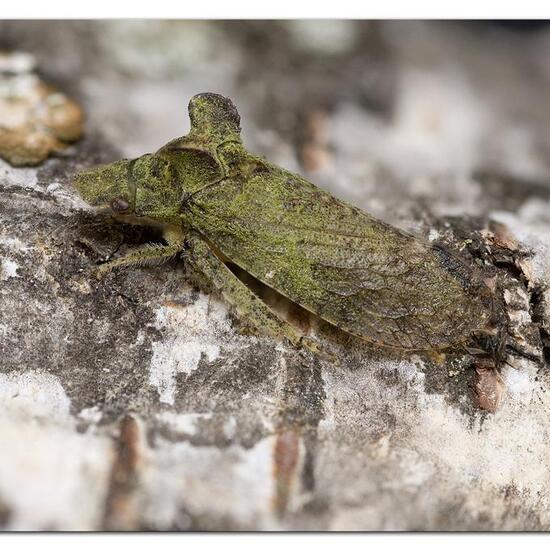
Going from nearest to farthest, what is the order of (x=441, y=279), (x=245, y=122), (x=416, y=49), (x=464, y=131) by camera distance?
(x=441, y=279), (x=245, y=122), (x=464, y=131), (x=416, y=49)

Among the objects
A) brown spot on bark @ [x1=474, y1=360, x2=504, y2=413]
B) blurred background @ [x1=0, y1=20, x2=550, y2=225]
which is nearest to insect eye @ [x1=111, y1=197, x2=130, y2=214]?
blurred background @ [x1=0, y1=20, x2=550, y2=225]

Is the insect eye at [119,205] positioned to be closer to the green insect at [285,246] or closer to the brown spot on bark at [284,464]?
the green insect at [285,246]

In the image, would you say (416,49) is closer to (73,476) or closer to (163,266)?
(163,266)

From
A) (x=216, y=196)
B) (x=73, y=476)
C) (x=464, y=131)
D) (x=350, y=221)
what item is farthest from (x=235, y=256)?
(x=464, y=131)

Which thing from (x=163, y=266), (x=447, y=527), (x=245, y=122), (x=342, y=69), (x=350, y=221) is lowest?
(x=447, y=527)

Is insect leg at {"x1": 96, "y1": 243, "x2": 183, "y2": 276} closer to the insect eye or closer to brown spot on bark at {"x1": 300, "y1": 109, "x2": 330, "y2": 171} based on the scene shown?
the insect eye

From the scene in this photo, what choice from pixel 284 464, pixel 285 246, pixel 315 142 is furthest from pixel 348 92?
pixel 284 464
